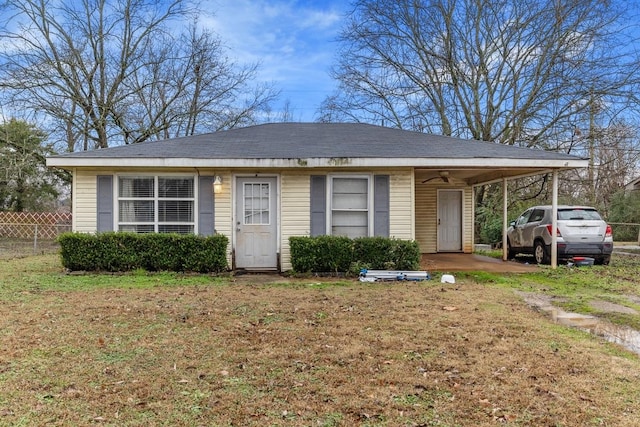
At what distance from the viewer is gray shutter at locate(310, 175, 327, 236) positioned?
356 inches

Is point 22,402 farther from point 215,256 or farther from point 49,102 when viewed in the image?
point 49,102

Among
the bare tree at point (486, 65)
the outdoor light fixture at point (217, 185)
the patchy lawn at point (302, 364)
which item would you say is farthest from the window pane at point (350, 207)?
the bare tree at point (486, 65)

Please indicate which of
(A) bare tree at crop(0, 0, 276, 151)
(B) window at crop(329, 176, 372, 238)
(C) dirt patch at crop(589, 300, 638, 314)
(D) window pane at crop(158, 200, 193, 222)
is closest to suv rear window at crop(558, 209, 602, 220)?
(C) dirt patch at crop(589, 300, 638, 314)

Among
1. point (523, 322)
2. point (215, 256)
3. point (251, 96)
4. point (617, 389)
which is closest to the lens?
point (617, 389)

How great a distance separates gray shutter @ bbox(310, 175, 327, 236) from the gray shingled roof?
0.64 metres

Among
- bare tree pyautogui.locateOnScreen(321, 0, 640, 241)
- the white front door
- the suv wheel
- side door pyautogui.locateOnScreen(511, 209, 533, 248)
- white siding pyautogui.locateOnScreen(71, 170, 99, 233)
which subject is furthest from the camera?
bare tree pyautogui.locateOnScreen(321, 0, 640, 241)

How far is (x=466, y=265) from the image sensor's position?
10172 mm

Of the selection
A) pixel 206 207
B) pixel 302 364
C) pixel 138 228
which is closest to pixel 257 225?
pixel 206 207

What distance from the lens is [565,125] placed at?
16.8 metres

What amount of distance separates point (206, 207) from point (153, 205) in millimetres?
1146

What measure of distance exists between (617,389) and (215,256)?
6994mm

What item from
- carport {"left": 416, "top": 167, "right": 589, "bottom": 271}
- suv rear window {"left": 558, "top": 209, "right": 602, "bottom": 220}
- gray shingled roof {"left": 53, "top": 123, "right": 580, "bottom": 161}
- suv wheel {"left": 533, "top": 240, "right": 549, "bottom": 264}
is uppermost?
gray shingled roof {"left": 53, "top": 123, "right": 580, "bottom": 161}

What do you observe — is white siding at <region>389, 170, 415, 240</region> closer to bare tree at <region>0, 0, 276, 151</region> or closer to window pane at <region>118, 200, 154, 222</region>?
window pane at <region>118, 200, 154, 222</region>

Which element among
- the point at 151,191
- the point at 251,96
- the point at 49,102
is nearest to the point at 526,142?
the point at 251,96
